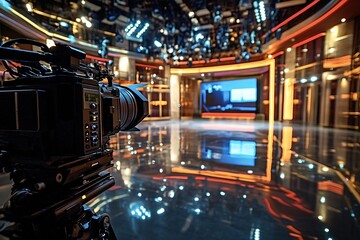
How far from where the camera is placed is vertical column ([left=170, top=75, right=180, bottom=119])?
14578 mm

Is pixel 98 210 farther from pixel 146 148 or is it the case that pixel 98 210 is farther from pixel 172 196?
pixel 146 148

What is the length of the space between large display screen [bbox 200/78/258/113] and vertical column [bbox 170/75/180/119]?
6.67ft

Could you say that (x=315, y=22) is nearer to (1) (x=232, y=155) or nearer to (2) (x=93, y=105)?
(1) (x=232, y=155)

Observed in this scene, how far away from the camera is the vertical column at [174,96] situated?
14.6 metres

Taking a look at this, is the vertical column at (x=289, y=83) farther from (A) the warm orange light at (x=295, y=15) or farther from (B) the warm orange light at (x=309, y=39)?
(A) the warm orange light at (x=295, y=15)

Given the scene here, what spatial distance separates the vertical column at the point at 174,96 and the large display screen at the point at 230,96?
6.67ft

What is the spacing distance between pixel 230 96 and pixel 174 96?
3921 mm

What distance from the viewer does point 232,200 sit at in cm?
178

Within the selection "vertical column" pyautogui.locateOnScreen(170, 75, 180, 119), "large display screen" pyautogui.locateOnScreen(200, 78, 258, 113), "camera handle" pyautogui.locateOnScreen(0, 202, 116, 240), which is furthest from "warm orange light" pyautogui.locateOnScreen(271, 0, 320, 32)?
"camera handle" pyautogui.locateOnScreen(0, 202, 116, 240)

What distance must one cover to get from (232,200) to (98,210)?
3.59ft

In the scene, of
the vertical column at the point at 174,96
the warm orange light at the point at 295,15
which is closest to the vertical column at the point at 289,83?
the warm orange light at the point at 295,15

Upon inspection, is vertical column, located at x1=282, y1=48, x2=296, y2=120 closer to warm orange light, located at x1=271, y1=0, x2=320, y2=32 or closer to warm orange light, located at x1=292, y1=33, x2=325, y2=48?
warm orange light, located at x1=292, y1=33, x2=325, y2=48

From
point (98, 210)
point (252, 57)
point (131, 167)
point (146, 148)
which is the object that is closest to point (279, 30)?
point (252, 57)

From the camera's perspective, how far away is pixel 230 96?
14.4m
